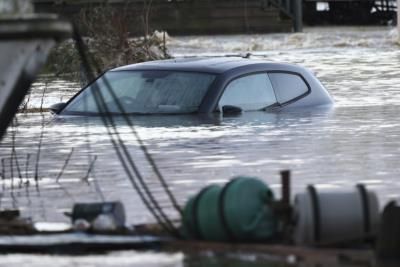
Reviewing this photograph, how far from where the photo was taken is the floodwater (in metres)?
11.9

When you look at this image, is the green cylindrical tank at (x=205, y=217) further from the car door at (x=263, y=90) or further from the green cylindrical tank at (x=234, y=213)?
the car door at (x=263, y=90)

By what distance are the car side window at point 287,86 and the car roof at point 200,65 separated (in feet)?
0.85

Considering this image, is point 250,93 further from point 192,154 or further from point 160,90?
point 192,154

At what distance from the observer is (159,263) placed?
8820mm

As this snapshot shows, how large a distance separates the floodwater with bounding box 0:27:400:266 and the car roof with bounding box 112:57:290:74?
589 mm

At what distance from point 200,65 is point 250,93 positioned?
774 millimetres

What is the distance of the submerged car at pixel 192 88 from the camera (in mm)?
17500

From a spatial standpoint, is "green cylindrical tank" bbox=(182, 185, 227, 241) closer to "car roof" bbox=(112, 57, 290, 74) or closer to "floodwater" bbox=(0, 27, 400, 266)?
"floodwater" bbox=(0, 27, 400, 266)

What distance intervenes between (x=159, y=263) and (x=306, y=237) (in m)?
0.87

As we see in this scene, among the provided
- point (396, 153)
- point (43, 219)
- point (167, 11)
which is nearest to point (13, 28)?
point (43, 219)

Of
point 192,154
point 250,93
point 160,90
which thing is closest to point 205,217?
point 192,154

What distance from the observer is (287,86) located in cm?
1873

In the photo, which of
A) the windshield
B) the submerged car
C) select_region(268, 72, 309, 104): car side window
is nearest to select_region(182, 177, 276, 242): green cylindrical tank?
the submerged car

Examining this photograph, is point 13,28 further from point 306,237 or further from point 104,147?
point 104,147
